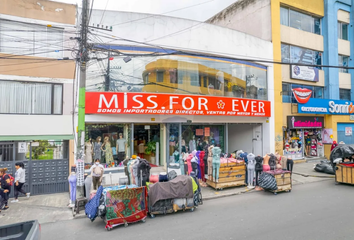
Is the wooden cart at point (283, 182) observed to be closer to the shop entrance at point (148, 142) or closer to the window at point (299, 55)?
the shop entrance at point (148, 142)

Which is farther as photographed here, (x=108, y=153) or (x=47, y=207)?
(x=108, y=153)

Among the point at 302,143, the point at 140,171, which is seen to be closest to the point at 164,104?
the point at 140,171

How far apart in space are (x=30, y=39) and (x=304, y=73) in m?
17.9

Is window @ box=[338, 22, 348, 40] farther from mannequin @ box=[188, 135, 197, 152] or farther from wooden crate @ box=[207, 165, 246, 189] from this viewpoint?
wooden crate @ box=[207, 165, 246, 189]

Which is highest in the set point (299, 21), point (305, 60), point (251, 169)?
point (299, 21)

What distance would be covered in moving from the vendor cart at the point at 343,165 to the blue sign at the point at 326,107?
549 cm

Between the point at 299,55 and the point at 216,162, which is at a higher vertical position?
the point at 299,55

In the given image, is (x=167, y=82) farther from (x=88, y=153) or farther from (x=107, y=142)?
(x=88, y=153)

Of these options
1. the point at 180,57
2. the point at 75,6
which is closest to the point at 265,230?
the point at 180,57

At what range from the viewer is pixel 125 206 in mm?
6555

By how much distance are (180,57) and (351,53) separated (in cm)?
1727

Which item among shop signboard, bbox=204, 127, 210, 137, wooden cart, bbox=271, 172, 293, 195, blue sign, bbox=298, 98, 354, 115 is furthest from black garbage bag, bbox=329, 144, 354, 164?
shop signboard, bbox=204, 127, 210, 137

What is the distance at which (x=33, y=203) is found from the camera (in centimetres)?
892

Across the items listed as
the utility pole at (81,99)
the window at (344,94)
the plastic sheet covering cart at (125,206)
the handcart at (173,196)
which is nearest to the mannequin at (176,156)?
the handcart at (173,196)
